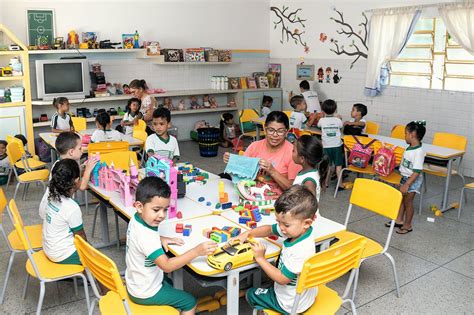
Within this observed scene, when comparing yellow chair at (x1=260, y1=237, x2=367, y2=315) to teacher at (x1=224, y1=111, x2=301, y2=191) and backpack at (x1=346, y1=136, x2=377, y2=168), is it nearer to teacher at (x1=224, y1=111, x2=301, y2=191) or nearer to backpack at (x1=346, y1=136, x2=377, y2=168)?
teacher at (x1=224, y1=111, x2=301, y2=191)

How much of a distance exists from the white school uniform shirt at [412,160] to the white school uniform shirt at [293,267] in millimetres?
2730

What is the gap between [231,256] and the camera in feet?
7.83

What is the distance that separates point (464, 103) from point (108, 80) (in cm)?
611

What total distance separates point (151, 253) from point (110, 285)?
0.81ft

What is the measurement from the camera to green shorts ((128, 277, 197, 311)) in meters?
2.47

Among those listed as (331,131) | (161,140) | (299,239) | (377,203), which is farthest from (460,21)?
(299,239)

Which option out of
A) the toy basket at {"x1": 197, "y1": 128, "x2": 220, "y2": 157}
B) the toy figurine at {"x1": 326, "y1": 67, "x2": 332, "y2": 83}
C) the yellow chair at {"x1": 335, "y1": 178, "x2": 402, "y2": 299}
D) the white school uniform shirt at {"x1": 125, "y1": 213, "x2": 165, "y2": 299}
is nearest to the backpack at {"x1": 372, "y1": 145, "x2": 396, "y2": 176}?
the yellow chair at {"x1": 335, "y1": 178, "x2": 402, "y2": 299}

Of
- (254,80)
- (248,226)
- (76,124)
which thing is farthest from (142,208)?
(254,80)

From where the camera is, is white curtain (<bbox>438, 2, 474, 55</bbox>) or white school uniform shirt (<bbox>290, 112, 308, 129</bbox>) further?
white school uniform shirt (<bbox>290, 112, 308, 129</bbox>)

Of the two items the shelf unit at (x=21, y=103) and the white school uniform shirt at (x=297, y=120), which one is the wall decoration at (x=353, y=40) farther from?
the shelf unit at (x=21, y=103)

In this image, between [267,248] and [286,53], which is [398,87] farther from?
[267,248]

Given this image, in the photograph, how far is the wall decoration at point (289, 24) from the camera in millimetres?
9775

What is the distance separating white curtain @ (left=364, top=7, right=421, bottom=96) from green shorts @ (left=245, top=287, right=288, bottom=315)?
20.6 feet

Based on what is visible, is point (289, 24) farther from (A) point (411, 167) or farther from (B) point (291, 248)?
(B) point (291, 248)
